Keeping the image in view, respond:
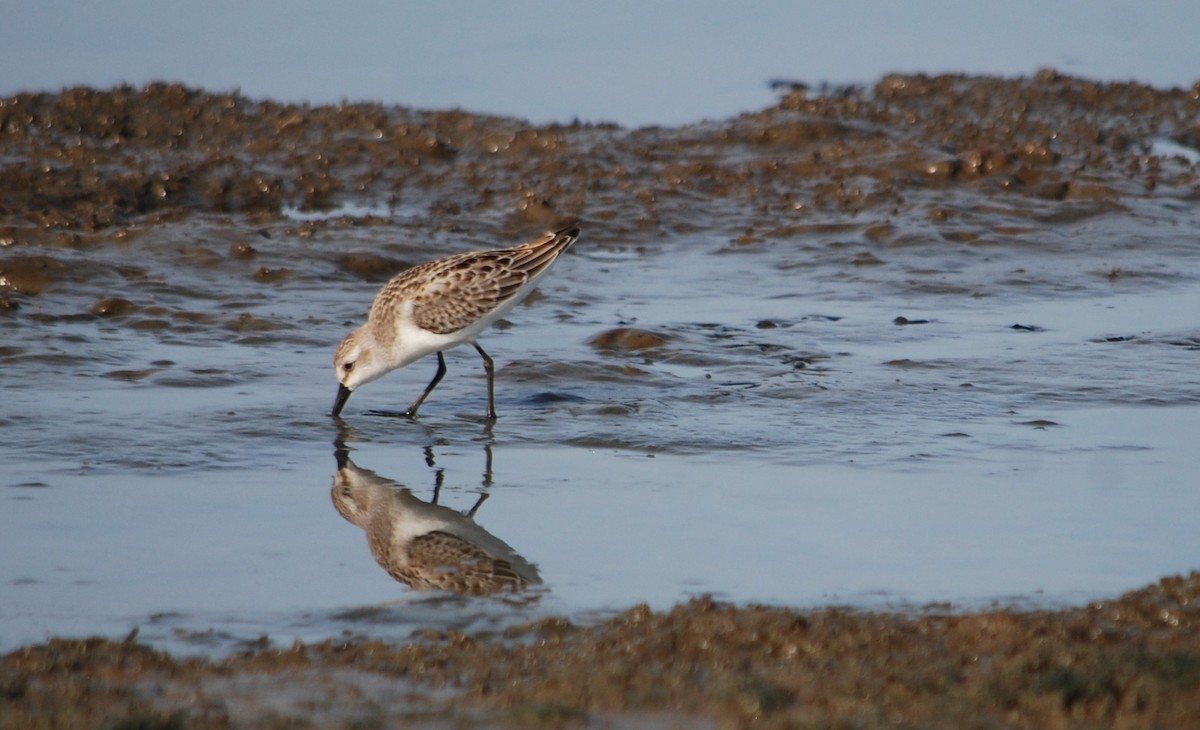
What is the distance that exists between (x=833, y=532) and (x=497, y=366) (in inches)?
167

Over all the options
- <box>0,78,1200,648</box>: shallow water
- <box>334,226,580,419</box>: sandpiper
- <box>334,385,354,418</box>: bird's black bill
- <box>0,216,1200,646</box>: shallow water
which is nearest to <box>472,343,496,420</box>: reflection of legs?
<box>334,226,580,419</box>: sandpiper

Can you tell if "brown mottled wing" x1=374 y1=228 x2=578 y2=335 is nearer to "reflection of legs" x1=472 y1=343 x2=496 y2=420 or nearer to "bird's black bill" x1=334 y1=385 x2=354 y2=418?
"reflection of legs" x1=472 y1=343 x2=496 y2=420

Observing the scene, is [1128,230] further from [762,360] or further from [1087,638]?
[1087,638]

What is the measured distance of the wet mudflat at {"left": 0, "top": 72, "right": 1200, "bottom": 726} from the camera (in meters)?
5.31

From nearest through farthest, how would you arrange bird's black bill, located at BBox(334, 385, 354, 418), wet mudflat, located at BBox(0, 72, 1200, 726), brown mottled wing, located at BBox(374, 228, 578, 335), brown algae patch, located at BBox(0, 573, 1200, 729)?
brown algae patch, located at BBox(0, 573, 1200, 729)
wet mudflat, located at BBox(0, 72, 1200, 726)
bird's black bill, located at BBox(334, 385, 354, 418)
brown mottled wing, located at BBox(374, 228, 578, 335)

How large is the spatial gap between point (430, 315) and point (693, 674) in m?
5.02

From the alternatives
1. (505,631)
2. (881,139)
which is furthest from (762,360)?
(881,139)

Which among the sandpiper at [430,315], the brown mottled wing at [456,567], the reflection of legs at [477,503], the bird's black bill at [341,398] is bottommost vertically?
the brown mottled wing at [456,567]

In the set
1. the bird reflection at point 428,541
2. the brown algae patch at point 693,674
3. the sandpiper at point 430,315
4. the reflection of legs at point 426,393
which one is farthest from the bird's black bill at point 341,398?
the brown algae patch at point 693,674

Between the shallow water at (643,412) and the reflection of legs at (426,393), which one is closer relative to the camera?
the shallow water at (643,412)

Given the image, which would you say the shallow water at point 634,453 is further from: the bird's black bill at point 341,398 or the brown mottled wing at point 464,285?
the brown mottled wing at point 464,285

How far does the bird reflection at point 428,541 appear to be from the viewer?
639 centimetres

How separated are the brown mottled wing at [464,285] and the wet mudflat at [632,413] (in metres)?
0.70

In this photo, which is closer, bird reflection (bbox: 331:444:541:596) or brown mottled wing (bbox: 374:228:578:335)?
bird reflection (bbox: 331:444:541:596)
